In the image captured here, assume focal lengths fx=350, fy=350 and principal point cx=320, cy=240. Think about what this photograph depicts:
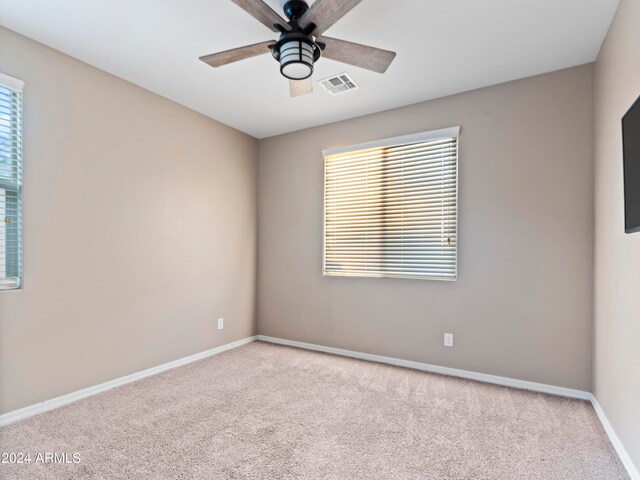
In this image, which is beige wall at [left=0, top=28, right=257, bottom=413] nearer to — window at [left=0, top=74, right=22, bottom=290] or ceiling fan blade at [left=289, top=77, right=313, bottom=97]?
window at [left=0, top=74, right=22, bottom=290]

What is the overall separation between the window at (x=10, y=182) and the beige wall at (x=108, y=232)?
5cm

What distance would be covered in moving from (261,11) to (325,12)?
1.09ft

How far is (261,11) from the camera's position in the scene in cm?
180

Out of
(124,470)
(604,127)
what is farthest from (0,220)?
(604,127)

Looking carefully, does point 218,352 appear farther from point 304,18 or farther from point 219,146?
point 304,18

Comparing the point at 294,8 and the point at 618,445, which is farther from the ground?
the point at 294,8

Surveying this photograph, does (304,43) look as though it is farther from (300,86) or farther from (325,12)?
A: (300,86)

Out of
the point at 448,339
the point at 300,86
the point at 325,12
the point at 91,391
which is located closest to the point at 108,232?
the point at 91,391

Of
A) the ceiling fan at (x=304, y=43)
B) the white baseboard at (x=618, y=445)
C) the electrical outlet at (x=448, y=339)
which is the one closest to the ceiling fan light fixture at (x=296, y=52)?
the ceiling fan at (x=304, y=43)

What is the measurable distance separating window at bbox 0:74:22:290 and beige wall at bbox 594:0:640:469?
3.75 meters

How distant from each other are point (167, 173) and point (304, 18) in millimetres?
2177

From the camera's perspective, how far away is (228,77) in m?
2.97

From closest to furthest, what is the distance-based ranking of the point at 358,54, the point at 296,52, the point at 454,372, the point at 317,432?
the point at 296,52, the point at 358,54, the point at 317,432, the point at 454,372

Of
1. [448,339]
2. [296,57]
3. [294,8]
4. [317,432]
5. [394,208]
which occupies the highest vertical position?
[294,8]
